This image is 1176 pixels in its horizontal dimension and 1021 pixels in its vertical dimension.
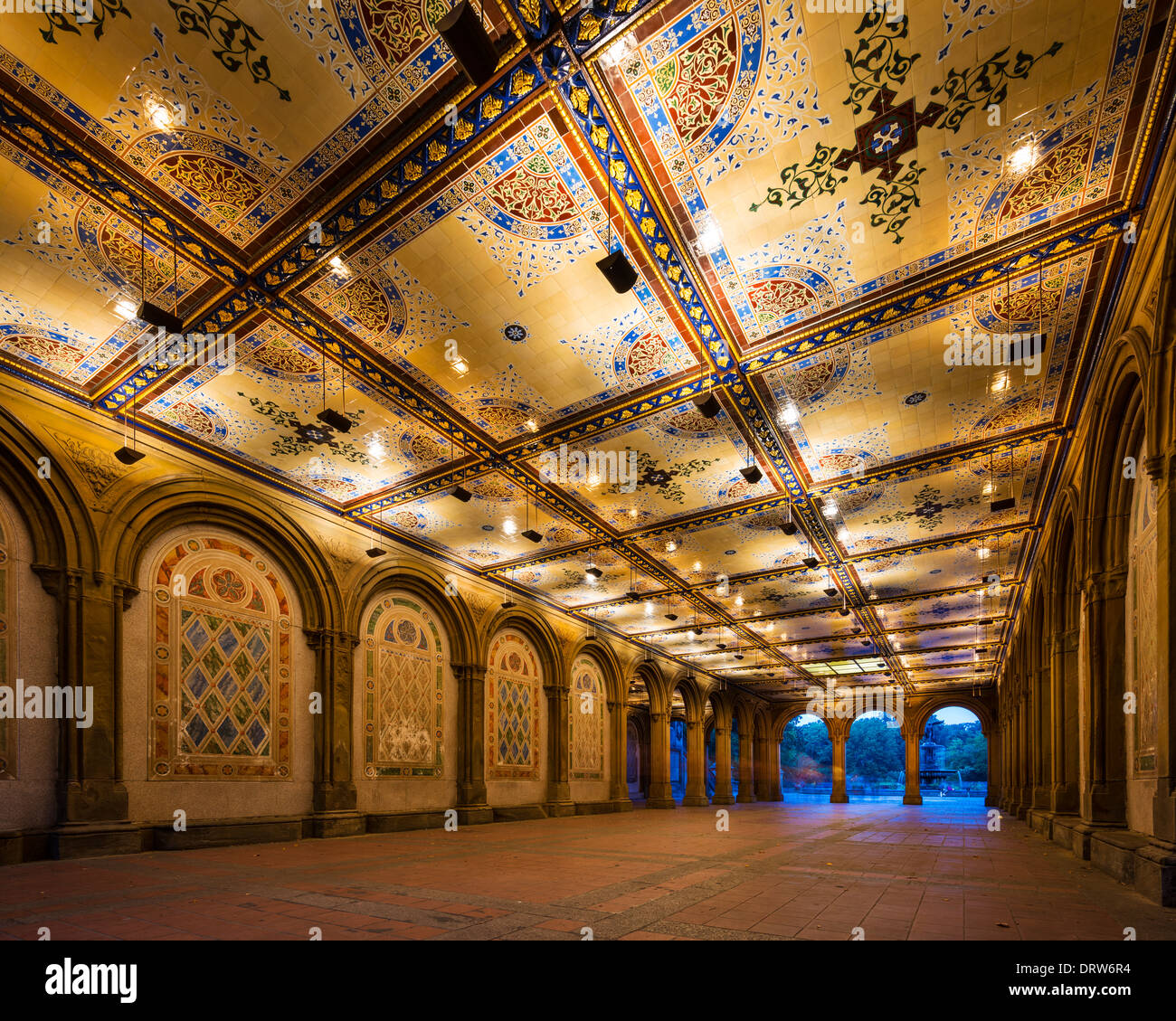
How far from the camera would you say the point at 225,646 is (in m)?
10.2

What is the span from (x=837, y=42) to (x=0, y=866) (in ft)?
35.5

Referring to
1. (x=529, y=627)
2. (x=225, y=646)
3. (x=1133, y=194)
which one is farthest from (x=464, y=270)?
(x=529, y=627)

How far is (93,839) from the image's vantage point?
25.9ft

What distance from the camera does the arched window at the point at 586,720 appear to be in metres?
18.8

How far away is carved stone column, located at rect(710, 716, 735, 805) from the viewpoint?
2727cm

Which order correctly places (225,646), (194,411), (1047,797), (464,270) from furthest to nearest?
(1047,797) < (225,646) < (194,411) < (464,270)

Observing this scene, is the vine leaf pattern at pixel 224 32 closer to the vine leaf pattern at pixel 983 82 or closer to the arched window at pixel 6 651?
the vine leaf pattern at pixel 983 82

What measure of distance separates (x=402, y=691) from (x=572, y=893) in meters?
8.17

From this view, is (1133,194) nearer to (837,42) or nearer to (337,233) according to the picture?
(837,42)

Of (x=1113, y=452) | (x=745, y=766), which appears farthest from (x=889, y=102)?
(x=745, y=766)

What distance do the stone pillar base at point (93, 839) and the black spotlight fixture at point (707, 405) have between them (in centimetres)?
880

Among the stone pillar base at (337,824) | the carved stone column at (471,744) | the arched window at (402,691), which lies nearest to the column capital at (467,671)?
the carved stone column at (471,744)

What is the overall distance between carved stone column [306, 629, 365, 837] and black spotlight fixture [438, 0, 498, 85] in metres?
9.71

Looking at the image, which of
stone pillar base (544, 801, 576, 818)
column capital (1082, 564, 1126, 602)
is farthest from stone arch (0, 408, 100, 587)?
column capital (1082, 564, 1126, 602)
